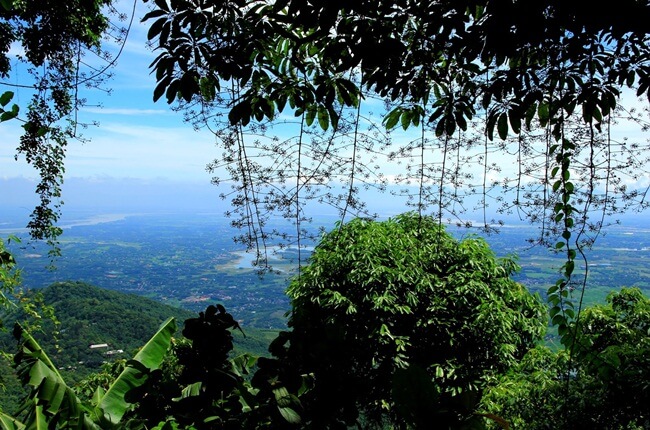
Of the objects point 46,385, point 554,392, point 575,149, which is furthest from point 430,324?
point 46,385

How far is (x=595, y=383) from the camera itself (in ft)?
9.36

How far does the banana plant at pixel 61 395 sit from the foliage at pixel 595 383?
2.27 meters

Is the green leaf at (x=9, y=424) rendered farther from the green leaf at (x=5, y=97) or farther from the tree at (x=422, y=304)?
the tree at (x=422, y=304)

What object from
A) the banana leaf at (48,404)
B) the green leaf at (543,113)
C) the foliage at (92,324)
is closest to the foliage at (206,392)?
the banana leaf at (48,404)

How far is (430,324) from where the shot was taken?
14.1ft

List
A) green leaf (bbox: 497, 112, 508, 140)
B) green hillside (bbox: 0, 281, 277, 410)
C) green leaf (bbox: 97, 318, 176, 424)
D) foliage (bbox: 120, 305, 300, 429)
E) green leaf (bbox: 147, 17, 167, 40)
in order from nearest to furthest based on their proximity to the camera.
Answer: foliage (bbox: 120, 305, 300, 429) < green leaf (bbox: 147, 17, 167, 40) < green leaf (bbox: 497, 112, 508, 140) < green leaf (bbox: 97, 318, 176, 424) < green hillside (bbox: 0, 281, 277, 410)

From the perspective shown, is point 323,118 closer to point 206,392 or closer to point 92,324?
point 206,392

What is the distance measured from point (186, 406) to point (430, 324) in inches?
145

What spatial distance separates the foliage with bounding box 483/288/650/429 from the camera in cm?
258

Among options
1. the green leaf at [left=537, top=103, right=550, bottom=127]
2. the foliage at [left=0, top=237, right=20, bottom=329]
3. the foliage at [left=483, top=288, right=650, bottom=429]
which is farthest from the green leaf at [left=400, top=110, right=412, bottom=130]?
the foliage at [left=0, top=237, right=20, bottom=329]

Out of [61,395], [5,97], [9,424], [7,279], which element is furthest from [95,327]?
[5,97]

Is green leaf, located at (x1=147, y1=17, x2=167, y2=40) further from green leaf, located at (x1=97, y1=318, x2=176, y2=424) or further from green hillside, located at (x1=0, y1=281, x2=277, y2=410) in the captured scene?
green hillside, located at (x1=0, y1=281, x2=277, y2=410)

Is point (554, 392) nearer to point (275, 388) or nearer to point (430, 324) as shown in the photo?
point (430, 324)

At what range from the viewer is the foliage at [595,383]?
2.58 meters
